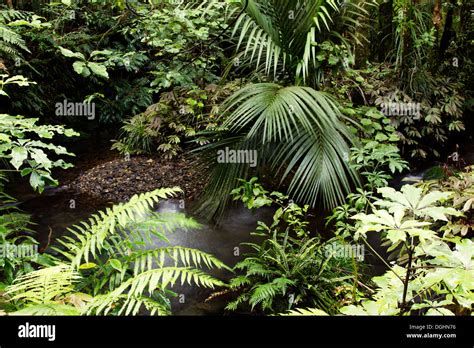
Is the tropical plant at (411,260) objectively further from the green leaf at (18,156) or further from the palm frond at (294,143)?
the palm frond at (294,143)

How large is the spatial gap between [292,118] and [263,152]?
1.37 feet

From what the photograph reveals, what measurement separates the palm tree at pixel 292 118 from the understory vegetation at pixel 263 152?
0.6 inches

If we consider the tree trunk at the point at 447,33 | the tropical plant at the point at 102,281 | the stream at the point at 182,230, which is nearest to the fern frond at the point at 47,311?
the tropical plant at the point at 102,281

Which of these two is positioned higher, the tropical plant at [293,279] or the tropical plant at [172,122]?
the tropical plant at [172,122]

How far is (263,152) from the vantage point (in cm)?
259

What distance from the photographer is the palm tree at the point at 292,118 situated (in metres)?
2.31

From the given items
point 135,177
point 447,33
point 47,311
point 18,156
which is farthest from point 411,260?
point 447,33

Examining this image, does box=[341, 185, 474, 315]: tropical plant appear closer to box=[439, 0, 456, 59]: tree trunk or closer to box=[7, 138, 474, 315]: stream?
box=[7, 138, 474, 315]: stream

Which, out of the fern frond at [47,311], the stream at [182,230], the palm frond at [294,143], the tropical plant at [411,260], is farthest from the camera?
the palm frond at [294,143]

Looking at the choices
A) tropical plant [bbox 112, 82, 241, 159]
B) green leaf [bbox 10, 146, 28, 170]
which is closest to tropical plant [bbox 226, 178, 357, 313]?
green leaf [bbox 10, 146, 28, 170]

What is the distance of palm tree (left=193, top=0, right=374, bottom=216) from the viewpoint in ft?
7.57

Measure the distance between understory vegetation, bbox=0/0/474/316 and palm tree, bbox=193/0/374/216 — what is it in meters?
0.01

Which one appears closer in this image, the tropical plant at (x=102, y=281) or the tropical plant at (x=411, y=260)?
the tropical plant at (x=411, y=260)
